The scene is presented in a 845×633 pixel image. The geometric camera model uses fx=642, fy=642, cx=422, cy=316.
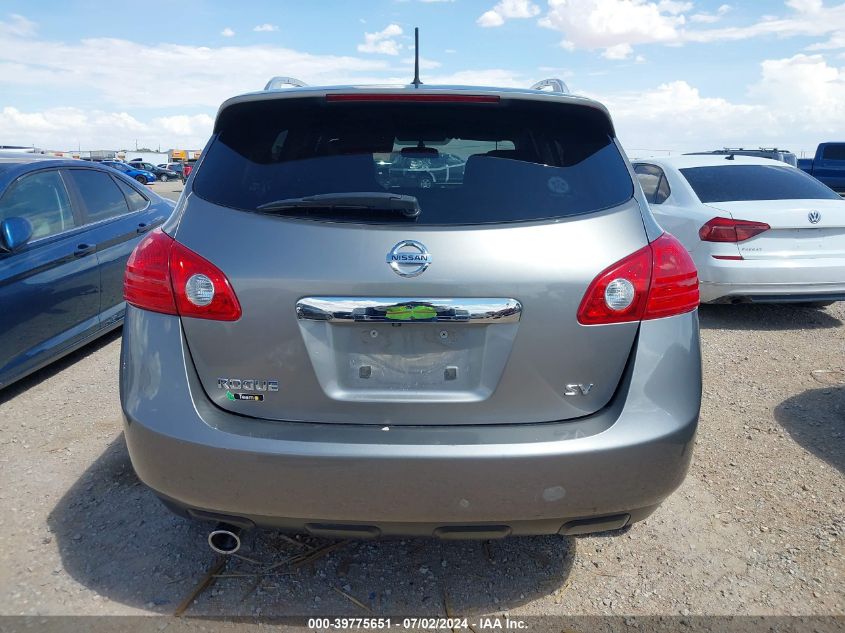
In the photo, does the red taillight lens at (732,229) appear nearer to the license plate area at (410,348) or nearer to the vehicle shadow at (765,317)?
the vehicle shadow at (765,317)

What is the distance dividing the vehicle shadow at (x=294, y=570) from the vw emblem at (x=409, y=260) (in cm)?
102

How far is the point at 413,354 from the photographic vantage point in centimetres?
193

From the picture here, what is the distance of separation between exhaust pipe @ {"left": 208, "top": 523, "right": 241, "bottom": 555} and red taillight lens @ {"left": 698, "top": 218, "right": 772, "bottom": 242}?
5.00m

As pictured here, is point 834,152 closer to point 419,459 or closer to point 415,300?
point 415,300

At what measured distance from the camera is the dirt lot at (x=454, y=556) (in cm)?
235

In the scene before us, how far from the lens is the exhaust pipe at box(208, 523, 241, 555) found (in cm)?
218

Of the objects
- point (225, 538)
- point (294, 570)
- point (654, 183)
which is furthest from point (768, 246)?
point (225, 538)

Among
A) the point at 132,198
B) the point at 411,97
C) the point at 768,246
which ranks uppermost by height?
the point at 411,97

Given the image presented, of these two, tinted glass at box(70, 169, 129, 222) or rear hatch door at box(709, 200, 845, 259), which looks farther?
rear hatch door at box(709, 200, 845, 259)

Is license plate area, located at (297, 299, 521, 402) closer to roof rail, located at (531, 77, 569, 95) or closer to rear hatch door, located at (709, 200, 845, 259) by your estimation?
roof rail, located at (531, 77, 569, 95)

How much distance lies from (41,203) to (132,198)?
1.28 m

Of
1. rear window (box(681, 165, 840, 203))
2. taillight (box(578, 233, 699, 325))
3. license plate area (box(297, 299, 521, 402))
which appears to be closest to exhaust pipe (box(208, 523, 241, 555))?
license plate area (box(297, 299, 521, 402))

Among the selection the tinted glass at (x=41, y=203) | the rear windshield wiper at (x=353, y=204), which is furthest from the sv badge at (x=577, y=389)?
the tinted glass at (x=41, y=203)

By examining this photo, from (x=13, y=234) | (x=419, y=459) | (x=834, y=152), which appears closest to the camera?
(x=419, y=459)
